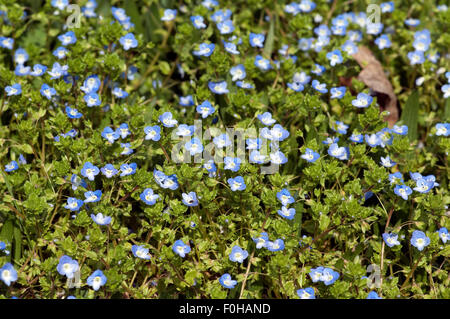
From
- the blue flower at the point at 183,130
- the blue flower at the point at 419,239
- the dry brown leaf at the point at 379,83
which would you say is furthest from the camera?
the dry brown leaf at the point at 379,83

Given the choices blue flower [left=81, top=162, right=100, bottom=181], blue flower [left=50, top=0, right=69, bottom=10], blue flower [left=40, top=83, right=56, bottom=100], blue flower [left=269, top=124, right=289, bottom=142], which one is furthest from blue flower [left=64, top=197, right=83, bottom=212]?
blue flower [left=50, top=0, right=69, bottom=10]

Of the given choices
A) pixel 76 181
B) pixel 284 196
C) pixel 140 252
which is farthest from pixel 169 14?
pixel 140 252

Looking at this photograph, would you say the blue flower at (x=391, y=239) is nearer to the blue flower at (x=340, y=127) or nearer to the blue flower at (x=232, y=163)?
the blue flower at (x=340, y=127)

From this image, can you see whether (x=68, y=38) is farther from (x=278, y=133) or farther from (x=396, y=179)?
(x=396, y=179)

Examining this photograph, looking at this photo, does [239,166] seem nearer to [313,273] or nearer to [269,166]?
[269,166]

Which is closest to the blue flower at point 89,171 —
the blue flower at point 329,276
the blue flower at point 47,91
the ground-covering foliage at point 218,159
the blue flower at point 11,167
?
the ground-covering foliage at point 218,159

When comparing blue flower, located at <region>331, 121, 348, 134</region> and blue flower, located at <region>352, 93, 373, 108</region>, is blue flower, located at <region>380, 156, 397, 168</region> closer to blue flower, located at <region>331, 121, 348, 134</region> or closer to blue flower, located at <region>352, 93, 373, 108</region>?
blue flower, located at <region>331, 121, 348, 134</region>
